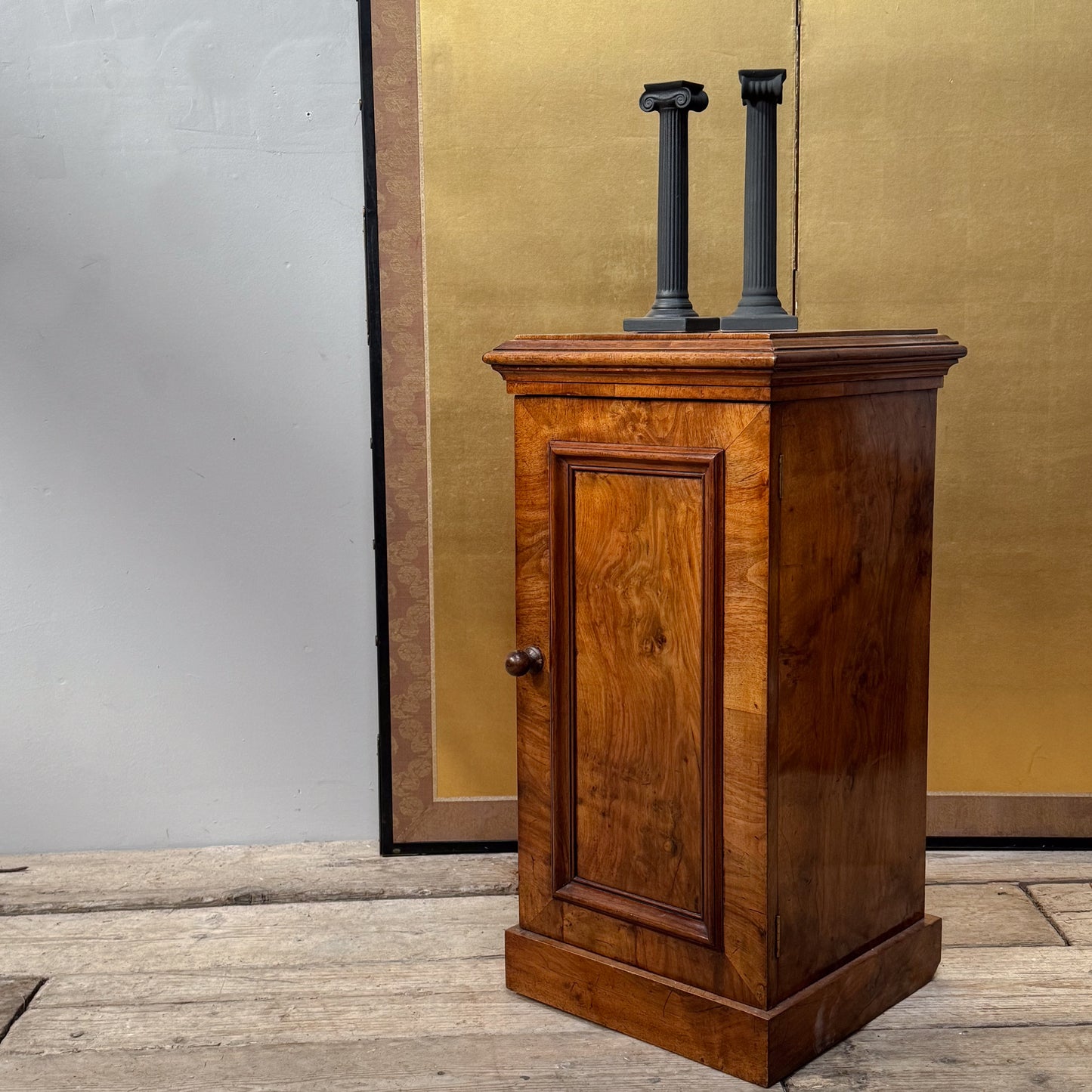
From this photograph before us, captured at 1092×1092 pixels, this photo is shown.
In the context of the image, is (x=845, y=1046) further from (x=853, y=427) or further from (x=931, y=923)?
(x=853, y=427)

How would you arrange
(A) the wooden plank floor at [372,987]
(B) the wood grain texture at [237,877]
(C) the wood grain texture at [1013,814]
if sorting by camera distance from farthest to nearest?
(C) the wood grain texture at [1013,814], (B) the wood grain texture at [237,877], (A) the wooden plank floor at [372,987]

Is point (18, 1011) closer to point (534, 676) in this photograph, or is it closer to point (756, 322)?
point (534, 676)

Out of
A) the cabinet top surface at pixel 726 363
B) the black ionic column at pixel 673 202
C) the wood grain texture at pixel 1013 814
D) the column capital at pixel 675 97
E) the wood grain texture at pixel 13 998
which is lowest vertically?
the wood grain texture at pixel 13 998

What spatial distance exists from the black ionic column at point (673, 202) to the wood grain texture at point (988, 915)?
129 centimetres

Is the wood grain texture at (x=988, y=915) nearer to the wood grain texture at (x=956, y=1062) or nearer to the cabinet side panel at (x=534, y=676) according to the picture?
the wood grain texture at (x=956, y=1062)

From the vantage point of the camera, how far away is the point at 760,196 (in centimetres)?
214

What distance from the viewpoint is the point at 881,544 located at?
215 cm

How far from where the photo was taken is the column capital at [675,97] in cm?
211

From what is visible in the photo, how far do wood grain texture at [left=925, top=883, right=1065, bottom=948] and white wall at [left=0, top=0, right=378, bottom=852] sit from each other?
1.25 metres

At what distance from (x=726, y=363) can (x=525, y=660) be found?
626 mm

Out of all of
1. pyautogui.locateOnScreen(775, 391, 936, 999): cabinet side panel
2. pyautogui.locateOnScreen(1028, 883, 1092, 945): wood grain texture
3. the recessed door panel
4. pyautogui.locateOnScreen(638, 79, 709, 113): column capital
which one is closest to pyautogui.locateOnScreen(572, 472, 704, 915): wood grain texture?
the recessed door panel

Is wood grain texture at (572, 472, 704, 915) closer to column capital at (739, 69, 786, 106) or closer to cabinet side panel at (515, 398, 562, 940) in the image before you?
cabinet side panel at (515, 398, 562, 940)

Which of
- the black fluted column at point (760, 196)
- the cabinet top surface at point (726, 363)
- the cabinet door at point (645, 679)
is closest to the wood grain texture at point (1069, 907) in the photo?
the cabinet door at point (645, 679)

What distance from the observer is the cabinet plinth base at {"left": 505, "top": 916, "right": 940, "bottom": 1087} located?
205 cm
